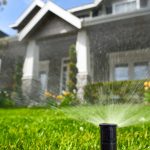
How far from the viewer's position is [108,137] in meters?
1.18

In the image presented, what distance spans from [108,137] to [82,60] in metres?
13.0

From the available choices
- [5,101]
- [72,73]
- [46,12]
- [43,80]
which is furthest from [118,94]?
[43,80]

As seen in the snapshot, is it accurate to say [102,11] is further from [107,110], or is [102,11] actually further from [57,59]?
[107,110]

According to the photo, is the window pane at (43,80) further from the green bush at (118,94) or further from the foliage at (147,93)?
the green bush at (118,94)

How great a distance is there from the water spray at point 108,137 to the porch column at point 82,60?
12.1m

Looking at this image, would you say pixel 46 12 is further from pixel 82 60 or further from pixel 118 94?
pixel 118 94

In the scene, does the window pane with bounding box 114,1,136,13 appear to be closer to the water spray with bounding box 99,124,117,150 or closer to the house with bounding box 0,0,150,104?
the house with bounding box 0,0,150,104

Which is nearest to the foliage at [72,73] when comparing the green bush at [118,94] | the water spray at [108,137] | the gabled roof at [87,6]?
the gabled roof at [87,6]

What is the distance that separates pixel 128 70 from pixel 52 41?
3.91 m

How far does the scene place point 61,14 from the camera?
50.7 ft

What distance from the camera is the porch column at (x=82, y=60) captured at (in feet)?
44.8

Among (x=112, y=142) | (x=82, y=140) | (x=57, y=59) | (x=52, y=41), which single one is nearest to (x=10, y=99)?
(x=52, y=41)

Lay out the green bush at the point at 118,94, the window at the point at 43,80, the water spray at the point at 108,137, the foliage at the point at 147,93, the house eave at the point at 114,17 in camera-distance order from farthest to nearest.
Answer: the window at the point at 43,80 → the house eave at the point at 114,17 → the foliage at the point at 147,93 → the green bush at the point at 118,94 → the water spray at the point at 108,137

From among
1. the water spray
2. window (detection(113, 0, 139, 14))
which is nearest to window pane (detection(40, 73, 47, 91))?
window (detection(113, 0, 139, 14))
